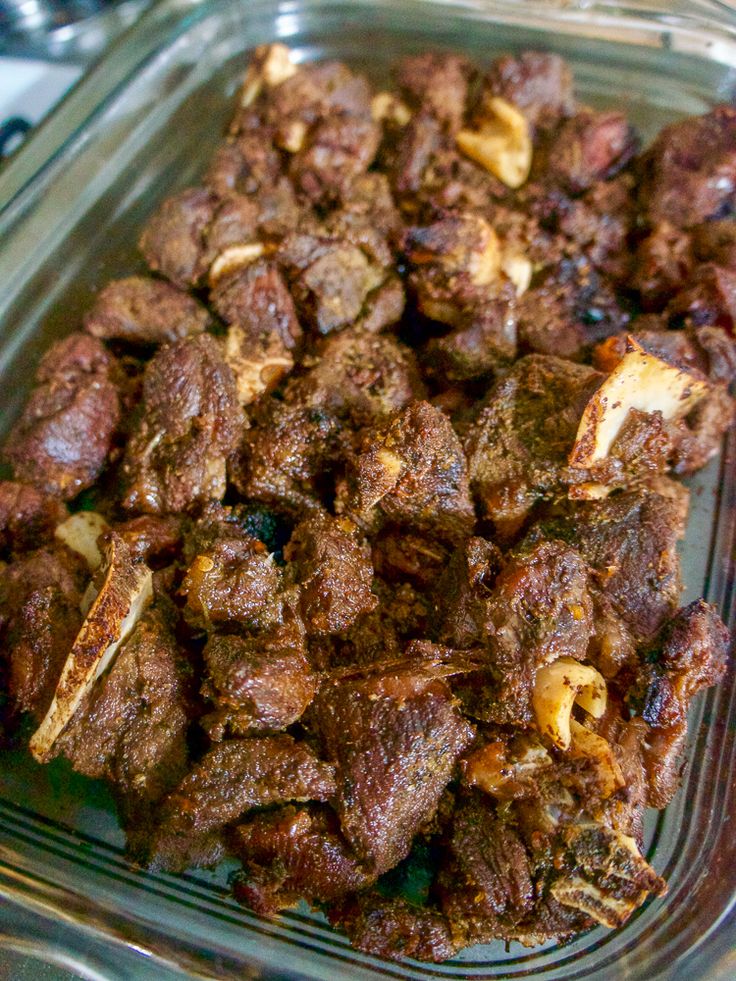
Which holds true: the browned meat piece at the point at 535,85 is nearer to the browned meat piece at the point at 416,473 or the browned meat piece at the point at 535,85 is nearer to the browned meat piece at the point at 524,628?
the browned meat piece at the point at 416,473

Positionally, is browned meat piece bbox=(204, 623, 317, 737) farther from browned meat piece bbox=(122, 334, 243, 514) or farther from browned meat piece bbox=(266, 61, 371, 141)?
browned meat piece bbox=(266, 61, 371, 141)

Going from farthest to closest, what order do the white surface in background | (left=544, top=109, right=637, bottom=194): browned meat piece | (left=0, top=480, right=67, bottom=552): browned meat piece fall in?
the white surface in background
(left=544, top=109, right=637, bottom=194): browned meat piece
(left=0, top=480, right=67, bottom=552): browned meat piece

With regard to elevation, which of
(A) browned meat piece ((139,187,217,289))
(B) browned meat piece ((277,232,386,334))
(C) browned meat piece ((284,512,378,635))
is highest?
(B) browned meat piece ((277,232,386,334))

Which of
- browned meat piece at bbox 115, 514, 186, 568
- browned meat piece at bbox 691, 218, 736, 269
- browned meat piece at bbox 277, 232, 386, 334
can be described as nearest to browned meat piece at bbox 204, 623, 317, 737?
browned meat piece at bbox 115, 514, 186, 568

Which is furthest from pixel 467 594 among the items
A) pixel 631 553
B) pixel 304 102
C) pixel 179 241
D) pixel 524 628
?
pixel 304 102

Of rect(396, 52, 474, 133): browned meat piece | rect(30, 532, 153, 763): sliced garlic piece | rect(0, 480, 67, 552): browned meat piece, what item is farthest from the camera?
rect(396, 52, 474, 133): browned meat piece

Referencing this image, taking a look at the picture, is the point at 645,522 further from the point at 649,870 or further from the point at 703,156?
the point at 703,156

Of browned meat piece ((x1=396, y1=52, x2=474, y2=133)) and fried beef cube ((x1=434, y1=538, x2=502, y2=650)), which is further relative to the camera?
browned meat piece ((x1=396, y1=52, x2=474, y2=133))
